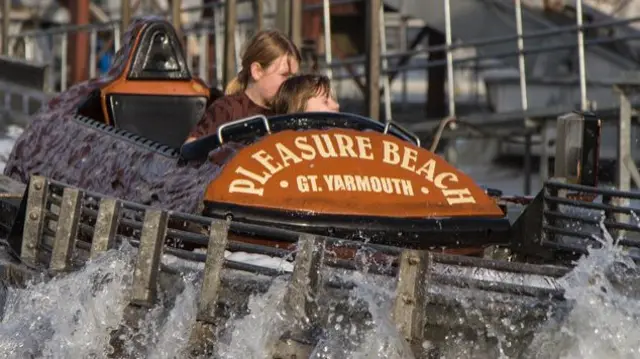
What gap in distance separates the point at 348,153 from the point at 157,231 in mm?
1195

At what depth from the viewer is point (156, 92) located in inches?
381

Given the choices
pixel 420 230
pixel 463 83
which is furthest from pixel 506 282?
pixel 463 83

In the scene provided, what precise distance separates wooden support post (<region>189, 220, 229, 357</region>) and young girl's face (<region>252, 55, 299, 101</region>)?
221 cm

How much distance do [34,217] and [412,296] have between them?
100 inches

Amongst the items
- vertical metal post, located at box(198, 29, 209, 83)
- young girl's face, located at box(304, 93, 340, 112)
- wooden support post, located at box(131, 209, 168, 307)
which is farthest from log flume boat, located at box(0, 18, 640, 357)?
vertical metal post, located at box(198, 29, 209, 83)

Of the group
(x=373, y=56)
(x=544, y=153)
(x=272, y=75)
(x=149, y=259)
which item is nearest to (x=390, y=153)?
(x=272, y=75)

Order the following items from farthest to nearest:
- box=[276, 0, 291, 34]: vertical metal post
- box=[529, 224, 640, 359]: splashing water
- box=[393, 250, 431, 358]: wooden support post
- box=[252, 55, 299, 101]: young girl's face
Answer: box=[276, 0, 291, 34]: vertical metal post
box=[252, 55, 299, 101]: young girl's face
box=[393, 250, 431, 358]: wooden support post
box=[529, 224, 640, 359]: splashing water

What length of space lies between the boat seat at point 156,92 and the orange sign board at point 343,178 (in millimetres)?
2482

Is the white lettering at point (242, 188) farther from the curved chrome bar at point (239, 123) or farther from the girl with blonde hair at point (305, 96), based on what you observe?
the girl with blonde hair at point (305, 96)

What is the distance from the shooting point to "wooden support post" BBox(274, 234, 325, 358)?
5750 mm

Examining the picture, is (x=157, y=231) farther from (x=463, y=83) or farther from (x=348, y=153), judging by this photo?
(x=463, y=83)

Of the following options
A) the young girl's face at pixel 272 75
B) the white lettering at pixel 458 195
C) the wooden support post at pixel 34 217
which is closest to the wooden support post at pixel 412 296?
the white lettering at pixel 458 195

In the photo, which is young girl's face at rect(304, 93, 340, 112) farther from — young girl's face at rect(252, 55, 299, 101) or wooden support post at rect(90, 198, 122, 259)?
wooden support post at rect(90, 198, 122, 259)

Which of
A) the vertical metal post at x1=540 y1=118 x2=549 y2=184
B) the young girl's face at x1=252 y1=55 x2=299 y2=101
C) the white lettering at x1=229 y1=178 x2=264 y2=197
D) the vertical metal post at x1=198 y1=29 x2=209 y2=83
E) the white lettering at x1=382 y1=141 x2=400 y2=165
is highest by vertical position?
the young girl's face at x1=252 y1=55 x2=299 y2=101
